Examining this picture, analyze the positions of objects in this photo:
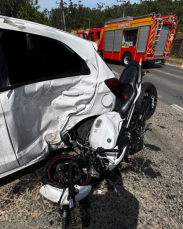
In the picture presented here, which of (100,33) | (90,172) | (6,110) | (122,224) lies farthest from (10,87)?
(100,33)

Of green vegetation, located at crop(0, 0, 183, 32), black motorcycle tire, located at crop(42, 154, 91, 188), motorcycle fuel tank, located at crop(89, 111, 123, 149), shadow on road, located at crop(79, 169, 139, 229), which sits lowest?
shadow on road, located at crop(79, 169, 139, 229)

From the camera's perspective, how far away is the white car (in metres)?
1.60

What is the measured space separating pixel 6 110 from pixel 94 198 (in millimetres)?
1420

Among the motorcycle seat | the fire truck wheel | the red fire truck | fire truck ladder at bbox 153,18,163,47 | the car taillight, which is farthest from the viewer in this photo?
the fire truck wheel

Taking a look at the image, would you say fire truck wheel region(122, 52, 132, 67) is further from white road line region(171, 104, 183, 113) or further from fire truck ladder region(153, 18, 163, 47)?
white road line region(171, 104, 183, 113)

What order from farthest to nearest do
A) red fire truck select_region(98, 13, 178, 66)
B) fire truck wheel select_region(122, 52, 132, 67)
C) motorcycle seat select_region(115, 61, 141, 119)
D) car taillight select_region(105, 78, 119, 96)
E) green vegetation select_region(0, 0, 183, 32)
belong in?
green vegetation select_region(0, 0, 183, 32), fire truck wheel select_region(122, 52, 132, 67), red fire truck select_region(98, 13, 178, 66), motorcycle seat select_region(115, 61, 141, 119), car taillight select_region(105, 78, 119, 96)

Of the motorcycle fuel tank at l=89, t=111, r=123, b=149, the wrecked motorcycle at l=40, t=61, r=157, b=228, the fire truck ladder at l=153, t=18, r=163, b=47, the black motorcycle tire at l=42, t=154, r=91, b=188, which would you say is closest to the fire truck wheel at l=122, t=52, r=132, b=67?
the fire truck ladder at l=153, t=18, r=163, b=47

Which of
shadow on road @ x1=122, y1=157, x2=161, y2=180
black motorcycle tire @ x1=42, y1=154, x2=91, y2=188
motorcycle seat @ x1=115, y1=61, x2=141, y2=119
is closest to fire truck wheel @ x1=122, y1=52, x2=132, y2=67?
motorcycle seat @ x1=115, y1=61, x2=141, y2=119

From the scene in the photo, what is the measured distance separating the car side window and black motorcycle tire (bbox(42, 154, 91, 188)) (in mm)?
1114

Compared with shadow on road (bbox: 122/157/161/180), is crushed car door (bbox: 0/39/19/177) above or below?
above

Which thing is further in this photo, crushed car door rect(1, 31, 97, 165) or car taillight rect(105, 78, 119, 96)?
car taillight rect(105, 78, 119, 96)

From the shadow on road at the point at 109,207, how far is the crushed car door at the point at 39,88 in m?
0.83

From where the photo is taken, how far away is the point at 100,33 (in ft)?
46.1

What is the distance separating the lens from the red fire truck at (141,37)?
9.76 metres
